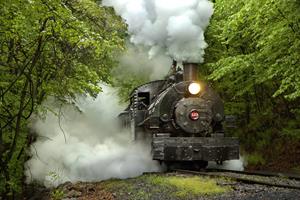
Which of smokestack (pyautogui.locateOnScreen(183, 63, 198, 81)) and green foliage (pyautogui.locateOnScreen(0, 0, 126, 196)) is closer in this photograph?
green foliage (pyautogui.locateOnScreen(0, 0, 126, 196))

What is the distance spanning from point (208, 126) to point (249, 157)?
4.40 meters

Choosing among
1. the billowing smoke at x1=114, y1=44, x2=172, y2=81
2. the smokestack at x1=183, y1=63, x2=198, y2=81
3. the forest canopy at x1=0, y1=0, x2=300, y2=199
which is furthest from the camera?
the billowing smoke at x1=114, y1=44, x2=172, y2=81

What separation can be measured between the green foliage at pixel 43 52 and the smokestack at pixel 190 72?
1.86 meters

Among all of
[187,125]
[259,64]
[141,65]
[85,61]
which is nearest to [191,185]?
[187,125]

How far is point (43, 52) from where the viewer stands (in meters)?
9.14

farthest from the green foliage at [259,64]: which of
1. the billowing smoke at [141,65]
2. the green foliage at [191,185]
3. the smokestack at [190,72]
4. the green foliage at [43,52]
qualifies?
the green foliage at [191,185]

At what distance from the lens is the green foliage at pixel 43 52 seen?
706 cm

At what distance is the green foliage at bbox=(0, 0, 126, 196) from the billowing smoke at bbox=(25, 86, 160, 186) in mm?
556

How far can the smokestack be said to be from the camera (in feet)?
34.2

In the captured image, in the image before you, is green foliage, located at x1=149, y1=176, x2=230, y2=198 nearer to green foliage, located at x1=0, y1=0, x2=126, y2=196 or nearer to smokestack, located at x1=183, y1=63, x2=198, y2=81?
green foliage, located at x1=0, y1=0, x2=126, y2=196

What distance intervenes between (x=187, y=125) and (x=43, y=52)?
3.74 m

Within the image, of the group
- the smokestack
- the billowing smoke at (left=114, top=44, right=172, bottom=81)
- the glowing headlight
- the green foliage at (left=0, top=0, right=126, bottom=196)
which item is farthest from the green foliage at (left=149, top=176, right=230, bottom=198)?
the billowing smoke at (left=114, top=44, right=172, bottom=81)

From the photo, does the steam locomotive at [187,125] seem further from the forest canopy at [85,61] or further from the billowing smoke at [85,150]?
the forest canopy at [85,61]

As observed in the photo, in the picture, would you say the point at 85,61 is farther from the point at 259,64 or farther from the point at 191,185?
the point at 191,185
